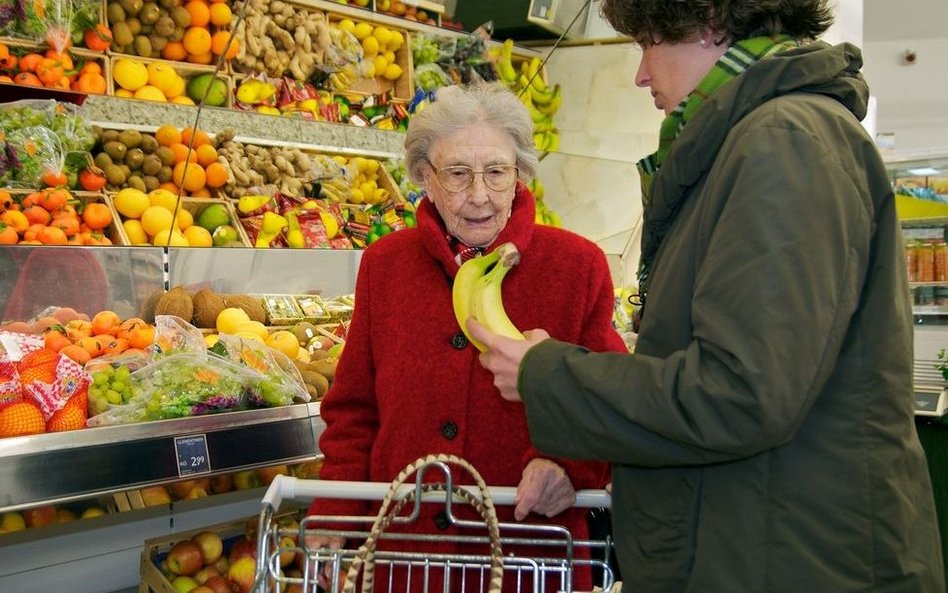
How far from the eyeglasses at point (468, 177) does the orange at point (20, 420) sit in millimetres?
1077

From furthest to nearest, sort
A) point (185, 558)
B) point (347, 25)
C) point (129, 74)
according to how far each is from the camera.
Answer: point (347, 25) → point (129, 74) → point (185, 558)

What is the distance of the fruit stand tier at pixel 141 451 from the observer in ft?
6.15

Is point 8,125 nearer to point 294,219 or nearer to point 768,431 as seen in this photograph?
point 294,219

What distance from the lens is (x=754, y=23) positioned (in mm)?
1336

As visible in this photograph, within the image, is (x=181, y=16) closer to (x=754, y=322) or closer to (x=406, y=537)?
(x=406, y=537)

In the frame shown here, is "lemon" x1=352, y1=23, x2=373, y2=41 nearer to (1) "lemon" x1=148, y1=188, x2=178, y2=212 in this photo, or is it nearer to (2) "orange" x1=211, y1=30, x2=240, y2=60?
(2) "orange" x1=211, y1=30, x2=240, y2=60

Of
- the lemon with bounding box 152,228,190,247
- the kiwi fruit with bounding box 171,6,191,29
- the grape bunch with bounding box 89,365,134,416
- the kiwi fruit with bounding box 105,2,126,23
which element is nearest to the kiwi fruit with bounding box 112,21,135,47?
the kiwi fruit with bounding box 105,2,126,23

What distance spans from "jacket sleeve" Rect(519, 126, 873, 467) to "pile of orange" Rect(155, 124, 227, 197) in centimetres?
299

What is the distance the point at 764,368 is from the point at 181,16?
12.5ft

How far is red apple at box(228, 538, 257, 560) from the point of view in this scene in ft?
9.14

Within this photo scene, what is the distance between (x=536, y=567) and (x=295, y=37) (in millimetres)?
3881

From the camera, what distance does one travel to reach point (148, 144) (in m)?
3.70

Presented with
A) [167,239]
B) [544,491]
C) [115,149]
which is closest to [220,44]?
[115,149]

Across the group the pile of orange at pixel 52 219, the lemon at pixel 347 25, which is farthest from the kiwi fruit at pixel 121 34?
the lemon at pixel 347 25
